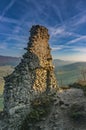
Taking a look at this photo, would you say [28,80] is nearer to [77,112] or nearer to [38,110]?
[38,110]

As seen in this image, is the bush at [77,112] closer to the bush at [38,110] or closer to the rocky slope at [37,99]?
the rocky slope at [37,99]

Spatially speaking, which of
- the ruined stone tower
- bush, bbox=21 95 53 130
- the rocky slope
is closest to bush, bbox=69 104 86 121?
the rocky slope

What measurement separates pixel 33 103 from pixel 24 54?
5052 mm

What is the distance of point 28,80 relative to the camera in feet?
84.4

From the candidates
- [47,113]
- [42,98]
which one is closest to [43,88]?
[42,98]

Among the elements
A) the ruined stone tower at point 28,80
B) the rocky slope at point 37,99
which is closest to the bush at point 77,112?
the rocky slope at point 37,99

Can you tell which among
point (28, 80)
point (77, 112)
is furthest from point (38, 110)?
point (77, 112)

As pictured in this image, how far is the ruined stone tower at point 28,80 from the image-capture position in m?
25.1

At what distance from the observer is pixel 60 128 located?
23328mm

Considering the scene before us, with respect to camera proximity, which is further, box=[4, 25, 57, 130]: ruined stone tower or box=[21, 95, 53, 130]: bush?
box=[4, 25, 57, 130]: ruined stone tower

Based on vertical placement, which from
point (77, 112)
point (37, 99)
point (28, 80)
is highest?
point (28, 80)

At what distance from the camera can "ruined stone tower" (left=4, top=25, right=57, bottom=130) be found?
25.1 meters

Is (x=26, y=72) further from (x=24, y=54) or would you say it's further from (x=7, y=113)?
(x=7, y=113)

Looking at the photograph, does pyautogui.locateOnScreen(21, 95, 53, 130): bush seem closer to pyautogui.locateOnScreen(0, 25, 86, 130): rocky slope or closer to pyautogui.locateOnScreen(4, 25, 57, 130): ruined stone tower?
pyautogui.locateOnScreen(0, 25, 86, 130): rocky slope
